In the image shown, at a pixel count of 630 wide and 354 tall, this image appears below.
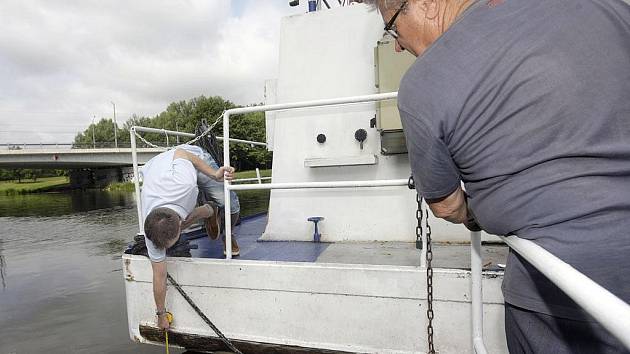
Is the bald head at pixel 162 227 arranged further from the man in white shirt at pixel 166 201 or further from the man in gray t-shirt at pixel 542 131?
the man in gray t-shirt at pixel 542 131

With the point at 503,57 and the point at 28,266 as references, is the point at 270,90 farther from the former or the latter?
the point at 28,266

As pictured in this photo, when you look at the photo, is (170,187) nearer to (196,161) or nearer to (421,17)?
(196,161)

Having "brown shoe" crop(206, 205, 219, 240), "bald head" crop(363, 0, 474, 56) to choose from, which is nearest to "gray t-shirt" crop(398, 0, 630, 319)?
"bald head" crop(363, 0, 474, 56)

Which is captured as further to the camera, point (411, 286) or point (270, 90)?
point (270, 90)

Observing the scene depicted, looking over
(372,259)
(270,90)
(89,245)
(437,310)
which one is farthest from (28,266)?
(437,310)

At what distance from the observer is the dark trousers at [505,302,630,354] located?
105cm

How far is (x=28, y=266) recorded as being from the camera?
10914 millimetres

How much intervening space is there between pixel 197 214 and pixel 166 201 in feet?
1.54

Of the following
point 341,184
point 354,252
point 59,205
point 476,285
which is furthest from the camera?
point 59,205

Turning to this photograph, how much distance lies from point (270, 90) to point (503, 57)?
13.2ft

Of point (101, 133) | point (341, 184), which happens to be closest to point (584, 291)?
point (341, 184)

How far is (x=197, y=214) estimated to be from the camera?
3.82 m

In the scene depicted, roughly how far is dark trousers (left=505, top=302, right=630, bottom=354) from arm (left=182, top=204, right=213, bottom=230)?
3019mm

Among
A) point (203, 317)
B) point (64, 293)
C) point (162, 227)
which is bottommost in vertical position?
point (64, 293)
